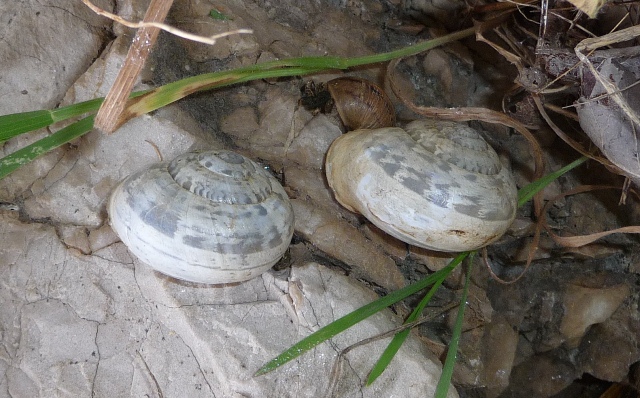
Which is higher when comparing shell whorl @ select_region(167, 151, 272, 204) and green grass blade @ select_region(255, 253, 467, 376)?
shell whorl @ select_region(167, 151, 272, 204)

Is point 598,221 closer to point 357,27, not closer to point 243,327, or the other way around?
point 357,27

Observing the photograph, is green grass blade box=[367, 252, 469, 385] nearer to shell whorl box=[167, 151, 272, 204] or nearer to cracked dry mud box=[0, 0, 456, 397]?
cracked dry mud box=[0, 0, 456, 397]

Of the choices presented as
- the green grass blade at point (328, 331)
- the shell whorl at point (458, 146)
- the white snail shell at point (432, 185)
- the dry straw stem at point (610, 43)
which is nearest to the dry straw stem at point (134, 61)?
the white snail shell at point (432, 185)

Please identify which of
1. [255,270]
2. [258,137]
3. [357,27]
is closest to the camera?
[255,270]

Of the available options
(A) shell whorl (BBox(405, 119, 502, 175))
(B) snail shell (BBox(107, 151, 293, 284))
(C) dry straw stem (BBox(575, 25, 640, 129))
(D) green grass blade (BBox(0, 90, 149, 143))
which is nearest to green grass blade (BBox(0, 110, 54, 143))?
(D) green grass blade (BBox(0, 90, 149, 143))

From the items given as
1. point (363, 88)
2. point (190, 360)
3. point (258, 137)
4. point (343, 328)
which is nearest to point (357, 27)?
point (363, 88)

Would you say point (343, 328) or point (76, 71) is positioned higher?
point (76, 71)

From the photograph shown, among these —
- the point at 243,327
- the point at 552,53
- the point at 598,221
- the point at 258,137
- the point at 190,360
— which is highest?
the point at 552,53
